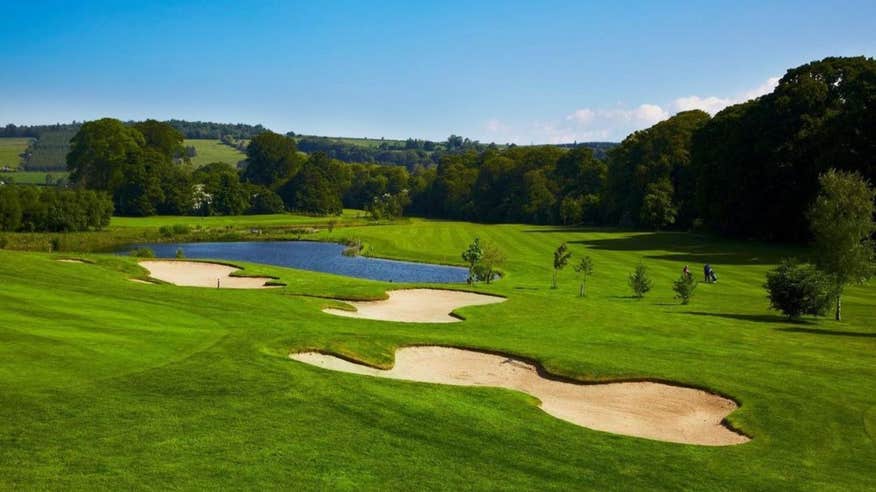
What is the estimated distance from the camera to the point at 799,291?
32.2 metres

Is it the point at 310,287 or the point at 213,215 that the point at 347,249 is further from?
the point at 213,215

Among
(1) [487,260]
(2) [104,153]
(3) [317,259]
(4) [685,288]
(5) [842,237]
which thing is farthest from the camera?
(2) [104,153]

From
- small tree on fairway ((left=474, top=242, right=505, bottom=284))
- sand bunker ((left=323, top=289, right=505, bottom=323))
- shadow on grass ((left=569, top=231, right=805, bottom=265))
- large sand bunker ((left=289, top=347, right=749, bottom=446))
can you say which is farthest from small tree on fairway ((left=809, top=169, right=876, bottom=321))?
shadow on grass ((left=569, top=231, right=805, bottom=265))

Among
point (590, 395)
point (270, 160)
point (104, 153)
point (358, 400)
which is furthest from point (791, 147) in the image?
point (270, 160)

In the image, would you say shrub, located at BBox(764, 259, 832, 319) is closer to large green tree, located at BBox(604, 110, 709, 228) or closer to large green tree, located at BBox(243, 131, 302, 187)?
large green tree, located at BBox(604, 110, 709, 228)

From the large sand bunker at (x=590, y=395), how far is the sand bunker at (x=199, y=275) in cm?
2115

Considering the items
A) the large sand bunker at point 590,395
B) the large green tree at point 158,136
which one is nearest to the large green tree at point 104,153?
the large green tree at point 158,136

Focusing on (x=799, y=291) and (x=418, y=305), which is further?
(x=418, y=305)

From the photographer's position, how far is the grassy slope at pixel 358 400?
39.2 feet

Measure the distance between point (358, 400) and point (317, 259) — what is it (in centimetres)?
6089

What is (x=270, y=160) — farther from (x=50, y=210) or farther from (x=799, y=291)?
(x=799, y=291)

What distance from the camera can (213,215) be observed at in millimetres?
142625

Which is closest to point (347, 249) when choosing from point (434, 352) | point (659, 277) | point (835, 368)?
point (659, 277)

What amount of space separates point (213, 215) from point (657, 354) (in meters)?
131
